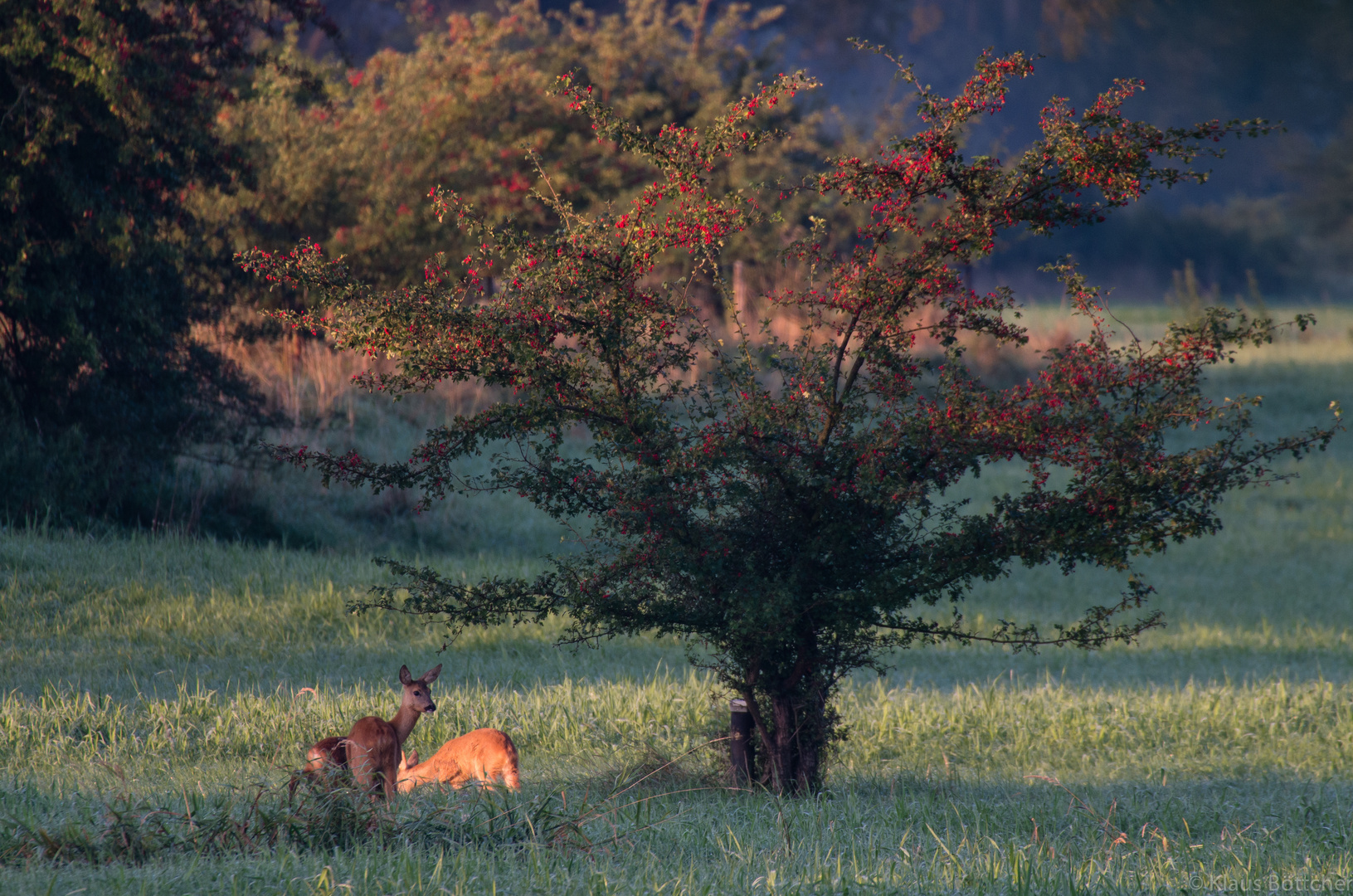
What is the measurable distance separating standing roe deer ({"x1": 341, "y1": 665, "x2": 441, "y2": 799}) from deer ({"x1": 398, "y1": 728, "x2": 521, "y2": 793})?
0.19 metres

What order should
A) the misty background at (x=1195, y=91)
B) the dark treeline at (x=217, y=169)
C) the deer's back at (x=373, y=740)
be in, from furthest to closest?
1. the misty background at (x=1195, y=91)
2. the dark treeline at (x=217, y=169)
3. the deer's back at (x=373, y=740)

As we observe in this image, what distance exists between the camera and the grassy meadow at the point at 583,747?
16.3ft

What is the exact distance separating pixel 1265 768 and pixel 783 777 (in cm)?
435

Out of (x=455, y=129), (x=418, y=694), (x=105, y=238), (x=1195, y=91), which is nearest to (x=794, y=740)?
(x=418, y=694)

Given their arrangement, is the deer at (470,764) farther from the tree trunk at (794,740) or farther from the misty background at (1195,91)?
the misty background at (1195,91)

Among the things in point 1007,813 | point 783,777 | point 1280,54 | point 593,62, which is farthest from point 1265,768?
point 1280,54

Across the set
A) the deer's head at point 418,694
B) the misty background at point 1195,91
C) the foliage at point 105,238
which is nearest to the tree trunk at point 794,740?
the deer's head at point 418,694

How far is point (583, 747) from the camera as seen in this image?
859 cm

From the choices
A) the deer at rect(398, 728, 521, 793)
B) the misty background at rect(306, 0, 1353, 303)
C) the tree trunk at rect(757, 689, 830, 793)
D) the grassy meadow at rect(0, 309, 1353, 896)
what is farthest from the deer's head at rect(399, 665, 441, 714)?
the misty background at rect(306, 0, 1353, 303)

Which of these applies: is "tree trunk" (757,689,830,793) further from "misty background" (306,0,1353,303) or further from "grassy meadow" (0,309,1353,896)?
"misty background" (306,0,1353,303)

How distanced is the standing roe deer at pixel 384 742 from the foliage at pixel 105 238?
7540mm

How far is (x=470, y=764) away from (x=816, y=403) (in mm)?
2778

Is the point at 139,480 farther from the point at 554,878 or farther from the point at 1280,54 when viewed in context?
the point at 1280,54

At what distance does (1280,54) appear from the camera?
262 feet
